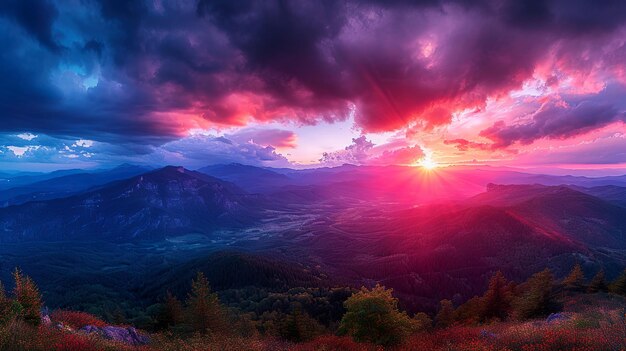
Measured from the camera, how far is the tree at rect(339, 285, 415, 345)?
2723 cm

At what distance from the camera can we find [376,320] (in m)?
28.1

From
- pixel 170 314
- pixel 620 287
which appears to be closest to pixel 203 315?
pixel 170 314

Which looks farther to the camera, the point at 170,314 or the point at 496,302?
the point at 496,302

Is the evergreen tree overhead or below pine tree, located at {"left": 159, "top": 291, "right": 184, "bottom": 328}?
overhead

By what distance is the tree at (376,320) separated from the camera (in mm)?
27234

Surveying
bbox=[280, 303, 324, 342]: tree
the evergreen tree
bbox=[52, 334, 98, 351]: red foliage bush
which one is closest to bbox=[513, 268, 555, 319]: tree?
the evergreen tree

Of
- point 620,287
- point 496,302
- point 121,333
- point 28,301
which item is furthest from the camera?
point 496,302

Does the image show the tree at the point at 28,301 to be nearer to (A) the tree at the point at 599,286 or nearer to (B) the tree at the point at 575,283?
(A) the tree at the point at 599,286

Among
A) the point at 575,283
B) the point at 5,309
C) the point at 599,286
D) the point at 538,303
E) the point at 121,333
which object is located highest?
the point at 5,309

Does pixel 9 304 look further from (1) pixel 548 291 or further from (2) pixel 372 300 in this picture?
(1) pixel 548 291

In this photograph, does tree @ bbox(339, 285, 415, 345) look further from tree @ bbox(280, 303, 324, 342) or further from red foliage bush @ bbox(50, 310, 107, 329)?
red foliage bush @ bbox(50, 310, 107, 329)

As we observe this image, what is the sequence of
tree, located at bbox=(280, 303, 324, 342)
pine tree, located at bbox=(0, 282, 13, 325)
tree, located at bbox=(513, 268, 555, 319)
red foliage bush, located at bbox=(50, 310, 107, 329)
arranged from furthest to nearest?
tree, located at bbox=(280, 303, 324, 342) → tree, located at bbox=(513, 268, 555, 319) → red foliage bush, located at bbox=(50, 310, 107, 329) → pine tree, located at bbox=(0, 282, 13, 325)

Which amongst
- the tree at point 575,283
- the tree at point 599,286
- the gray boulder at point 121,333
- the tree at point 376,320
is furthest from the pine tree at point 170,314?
the tree at point 599,286

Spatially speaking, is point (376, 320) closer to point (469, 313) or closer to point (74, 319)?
point (74, 319)
